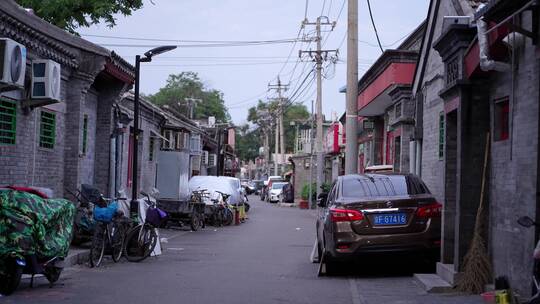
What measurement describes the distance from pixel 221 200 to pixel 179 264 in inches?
578

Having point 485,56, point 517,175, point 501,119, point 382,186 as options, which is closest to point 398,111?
point 382,186

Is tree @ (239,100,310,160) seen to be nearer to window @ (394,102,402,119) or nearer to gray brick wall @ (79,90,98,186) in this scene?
window @ (394,102,402,119)

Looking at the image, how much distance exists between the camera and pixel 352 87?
1867cm

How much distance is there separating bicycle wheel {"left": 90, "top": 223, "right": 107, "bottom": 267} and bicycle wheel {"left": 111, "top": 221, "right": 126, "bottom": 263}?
15.5 inches

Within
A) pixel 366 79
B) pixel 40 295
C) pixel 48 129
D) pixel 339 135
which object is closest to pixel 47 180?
pixel 48 129

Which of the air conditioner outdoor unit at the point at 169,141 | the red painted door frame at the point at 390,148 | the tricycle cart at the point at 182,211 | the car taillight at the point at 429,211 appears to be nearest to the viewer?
the car taillight at the point at 429,211

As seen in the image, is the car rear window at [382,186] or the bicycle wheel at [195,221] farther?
the bicycle wheel at [195,221]

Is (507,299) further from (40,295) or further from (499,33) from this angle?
(40,295)

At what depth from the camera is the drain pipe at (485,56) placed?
8.69 metres

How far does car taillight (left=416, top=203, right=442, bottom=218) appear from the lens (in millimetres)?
11625

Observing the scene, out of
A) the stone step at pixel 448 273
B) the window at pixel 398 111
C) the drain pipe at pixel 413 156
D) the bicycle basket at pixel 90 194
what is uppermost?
the window at pixel 398 111

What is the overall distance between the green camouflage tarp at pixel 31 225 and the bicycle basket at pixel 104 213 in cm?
274

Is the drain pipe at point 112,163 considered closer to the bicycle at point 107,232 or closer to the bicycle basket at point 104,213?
the bicycle at point 107,232

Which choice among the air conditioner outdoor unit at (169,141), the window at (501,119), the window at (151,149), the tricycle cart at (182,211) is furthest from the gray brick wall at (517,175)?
the air conditioner outdoor unit at (169,141)
